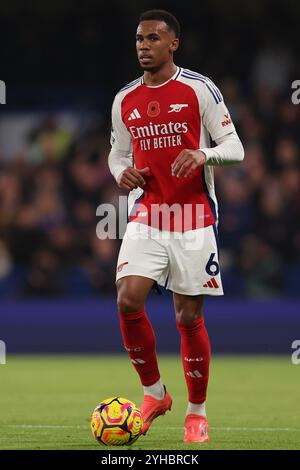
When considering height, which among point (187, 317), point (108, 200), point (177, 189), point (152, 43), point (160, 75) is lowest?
point (187, 317)

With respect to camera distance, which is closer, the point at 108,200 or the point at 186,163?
the point at 186,163

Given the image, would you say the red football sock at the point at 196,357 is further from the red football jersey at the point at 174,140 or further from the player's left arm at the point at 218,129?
the player's left arm at the point at 218,129

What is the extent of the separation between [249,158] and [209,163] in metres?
6.63

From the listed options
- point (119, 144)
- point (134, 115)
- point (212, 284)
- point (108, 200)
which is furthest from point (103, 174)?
point (212, 284)

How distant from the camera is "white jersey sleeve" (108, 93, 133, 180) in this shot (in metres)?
6.51

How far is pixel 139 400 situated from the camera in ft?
26.4

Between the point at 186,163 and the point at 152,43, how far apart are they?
2.52 ft

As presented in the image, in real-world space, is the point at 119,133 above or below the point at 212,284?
above

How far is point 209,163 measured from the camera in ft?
20.2

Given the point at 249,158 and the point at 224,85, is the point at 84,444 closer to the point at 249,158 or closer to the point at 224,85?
the point at 249,158

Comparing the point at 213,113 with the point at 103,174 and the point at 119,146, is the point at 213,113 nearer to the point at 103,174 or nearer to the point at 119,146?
the point at 119,146

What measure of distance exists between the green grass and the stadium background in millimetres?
267
